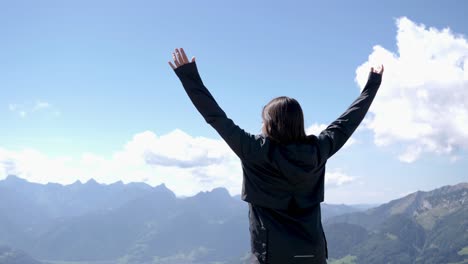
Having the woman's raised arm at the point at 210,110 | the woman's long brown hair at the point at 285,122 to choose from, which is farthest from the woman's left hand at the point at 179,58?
the woman's long brown hair at the point at 285,122

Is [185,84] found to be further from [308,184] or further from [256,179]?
[308,184]

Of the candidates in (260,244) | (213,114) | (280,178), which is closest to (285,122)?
(280,178)

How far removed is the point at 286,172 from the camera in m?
3.28

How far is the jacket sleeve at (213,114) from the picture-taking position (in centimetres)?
331

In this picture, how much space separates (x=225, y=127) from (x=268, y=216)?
0.80m

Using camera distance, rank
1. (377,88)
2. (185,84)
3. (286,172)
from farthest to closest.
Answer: (377,88) < (185,84) < (286,172)

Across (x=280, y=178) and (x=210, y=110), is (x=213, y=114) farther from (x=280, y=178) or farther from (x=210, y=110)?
(x=280, y=178)

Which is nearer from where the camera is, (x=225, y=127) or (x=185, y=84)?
(x=225, y=127)

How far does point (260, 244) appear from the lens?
3.37 m

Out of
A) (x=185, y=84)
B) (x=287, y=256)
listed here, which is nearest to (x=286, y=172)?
(x=287, y=256)

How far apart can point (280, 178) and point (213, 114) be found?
2.46ft

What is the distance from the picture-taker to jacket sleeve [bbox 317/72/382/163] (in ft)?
11.9

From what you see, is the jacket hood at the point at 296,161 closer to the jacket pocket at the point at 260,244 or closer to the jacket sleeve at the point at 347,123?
the jacket sleeve at the point at 347,123

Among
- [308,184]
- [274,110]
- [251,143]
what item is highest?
[274,110]
